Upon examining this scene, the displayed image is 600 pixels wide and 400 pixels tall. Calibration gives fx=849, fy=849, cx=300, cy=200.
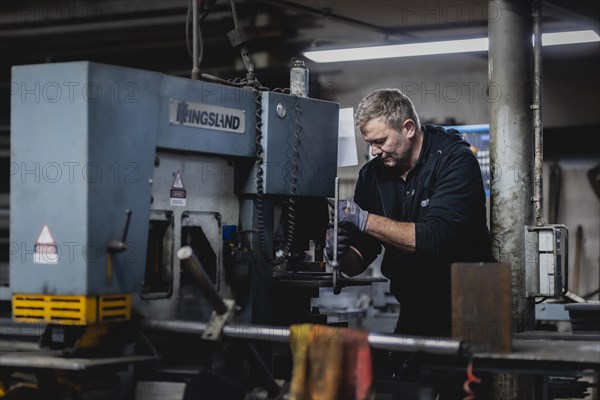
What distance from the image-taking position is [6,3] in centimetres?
608

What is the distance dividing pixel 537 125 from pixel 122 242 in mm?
1512

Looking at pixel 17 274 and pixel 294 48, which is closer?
pixel 17 274

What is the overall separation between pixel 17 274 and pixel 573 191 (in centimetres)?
552

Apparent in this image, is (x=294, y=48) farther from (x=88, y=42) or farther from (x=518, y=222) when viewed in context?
(x=518, y=222)


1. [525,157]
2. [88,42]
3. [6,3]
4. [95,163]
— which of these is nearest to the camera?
[95,163]

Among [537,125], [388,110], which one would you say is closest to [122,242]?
[388,110]

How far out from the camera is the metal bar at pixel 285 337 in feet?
6.19

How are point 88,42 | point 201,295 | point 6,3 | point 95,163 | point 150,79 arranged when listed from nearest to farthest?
point 95,163 < point 150,79 < point 201,295 < point 6,3 < point 88,42

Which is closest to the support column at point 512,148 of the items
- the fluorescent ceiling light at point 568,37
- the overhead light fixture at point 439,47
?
the overhead light fixture at point 439,47

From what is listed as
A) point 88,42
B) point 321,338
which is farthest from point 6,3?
point 321,338

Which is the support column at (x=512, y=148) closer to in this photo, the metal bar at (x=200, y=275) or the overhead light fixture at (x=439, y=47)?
the metal bar at (x=200, y=275)

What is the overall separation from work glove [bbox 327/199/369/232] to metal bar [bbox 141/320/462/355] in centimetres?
54

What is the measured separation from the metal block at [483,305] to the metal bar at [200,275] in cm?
57

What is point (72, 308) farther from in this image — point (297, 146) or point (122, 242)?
point (297, 146)
